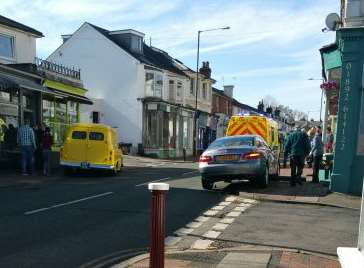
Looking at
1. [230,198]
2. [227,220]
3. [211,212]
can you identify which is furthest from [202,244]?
[230,198]

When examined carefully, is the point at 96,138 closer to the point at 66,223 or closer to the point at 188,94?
the point at 66,223

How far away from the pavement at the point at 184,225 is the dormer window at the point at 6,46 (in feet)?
40.8

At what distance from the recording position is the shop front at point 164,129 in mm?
39394

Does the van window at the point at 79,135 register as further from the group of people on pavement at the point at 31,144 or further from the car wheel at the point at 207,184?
the car wheel at the point at 207,184

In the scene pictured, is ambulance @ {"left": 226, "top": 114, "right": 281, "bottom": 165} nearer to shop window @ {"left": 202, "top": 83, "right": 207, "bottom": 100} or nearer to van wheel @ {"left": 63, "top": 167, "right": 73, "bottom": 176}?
van wheel @ {"left": 63, "top": 167, "right": 73, "bottom": 176}

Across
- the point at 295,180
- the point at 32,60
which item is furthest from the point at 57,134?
the point at 295,180

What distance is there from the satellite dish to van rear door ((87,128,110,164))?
385 inches

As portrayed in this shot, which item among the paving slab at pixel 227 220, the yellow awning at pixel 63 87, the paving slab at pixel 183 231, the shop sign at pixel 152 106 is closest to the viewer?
the paving slab at pixel 183 231

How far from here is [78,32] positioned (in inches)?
1635

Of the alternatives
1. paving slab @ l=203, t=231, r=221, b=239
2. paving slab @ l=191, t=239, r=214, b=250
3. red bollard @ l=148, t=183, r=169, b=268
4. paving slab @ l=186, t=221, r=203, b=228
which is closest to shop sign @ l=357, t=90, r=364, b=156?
paving slab @ l=186, t=221, r=203, b=228

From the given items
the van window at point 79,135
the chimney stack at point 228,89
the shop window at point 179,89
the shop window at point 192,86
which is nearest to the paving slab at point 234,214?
the van window at point 79,135

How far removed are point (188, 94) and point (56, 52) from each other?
43.0 ft

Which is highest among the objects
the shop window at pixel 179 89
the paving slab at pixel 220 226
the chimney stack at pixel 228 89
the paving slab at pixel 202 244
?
the chimney stack at pixel 228 89

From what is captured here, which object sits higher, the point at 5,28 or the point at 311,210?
the point at 5,28
